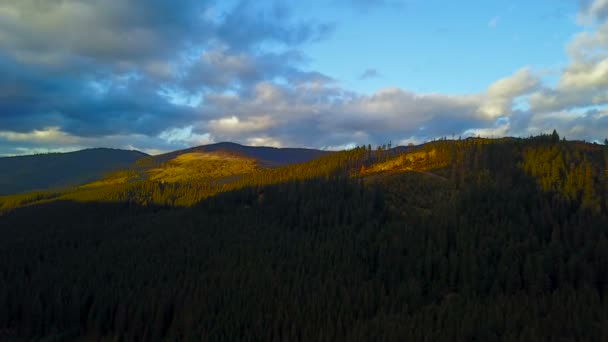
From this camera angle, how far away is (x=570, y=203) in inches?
5974

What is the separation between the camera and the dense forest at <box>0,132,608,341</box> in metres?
77.6

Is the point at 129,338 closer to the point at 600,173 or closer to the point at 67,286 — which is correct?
the point at 67,286

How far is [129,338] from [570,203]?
535 ft

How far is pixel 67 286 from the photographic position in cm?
10031

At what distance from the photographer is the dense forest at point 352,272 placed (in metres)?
77.6

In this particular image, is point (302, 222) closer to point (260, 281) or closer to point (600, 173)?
point (260, 281)

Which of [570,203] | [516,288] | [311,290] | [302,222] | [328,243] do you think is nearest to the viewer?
[311,290]

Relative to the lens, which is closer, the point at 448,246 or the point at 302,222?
the point at 448,246

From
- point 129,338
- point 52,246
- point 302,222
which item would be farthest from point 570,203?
point 52,246

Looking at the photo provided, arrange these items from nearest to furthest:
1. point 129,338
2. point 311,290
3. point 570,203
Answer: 1. point 129,338
2. point 311,290
3. point 570,203

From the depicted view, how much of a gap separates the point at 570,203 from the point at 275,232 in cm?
12088

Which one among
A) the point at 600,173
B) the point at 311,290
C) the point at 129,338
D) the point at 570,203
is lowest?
the point at 129,338

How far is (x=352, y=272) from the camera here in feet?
367

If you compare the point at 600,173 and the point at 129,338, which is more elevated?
the point at 600,173
